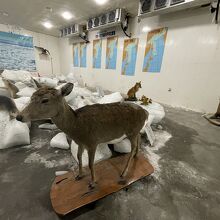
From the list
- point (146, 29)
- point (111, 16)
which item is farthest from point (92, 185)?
point (111, 16)

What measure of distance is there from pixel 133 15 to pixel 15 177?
4267 mm

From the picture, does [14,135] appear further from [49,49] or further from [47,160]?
[49,49]

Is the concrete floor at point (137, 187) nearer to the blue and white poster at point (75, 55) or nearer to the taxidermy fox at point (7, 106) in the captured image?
the taxidermy fox at point (7, 106)

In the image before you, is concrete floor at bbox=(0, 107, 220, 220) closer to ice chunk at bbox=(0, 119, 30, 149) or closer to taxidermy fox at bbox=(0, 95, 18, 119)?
ice chunk at bbox=(0, 119, 30, 149)

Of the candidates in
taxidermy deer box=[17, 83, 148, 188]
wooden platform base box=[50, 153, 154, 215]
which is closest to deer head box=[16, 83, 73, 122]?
taxidermy deer box=[17, 83, 148, 188]

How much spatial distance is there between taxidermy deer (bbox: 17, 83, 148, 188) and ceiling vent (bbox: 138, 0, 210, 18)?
7.89ft

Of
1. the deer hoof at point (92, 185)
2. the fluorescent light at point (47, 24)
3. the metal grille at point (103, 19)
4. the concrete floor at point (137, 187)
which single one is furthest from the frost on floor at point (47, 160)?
the fluorescent light at point (47, 24)

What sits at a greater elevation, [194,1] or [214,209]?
[194,1]

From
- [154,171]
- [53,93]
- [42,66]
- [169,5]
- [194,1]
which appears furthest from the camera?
[42,66]

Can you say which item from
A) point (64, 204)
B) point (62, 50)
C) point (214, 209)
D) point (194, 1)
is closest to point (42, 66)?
point (62, 50)

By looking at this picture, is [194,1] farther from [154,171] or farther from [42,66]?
[42,66]

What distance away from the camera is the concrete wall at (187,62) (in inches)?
100

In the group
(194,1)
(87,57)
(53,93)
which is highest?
(194,1)

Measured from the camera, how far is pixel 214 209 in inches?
35.7
